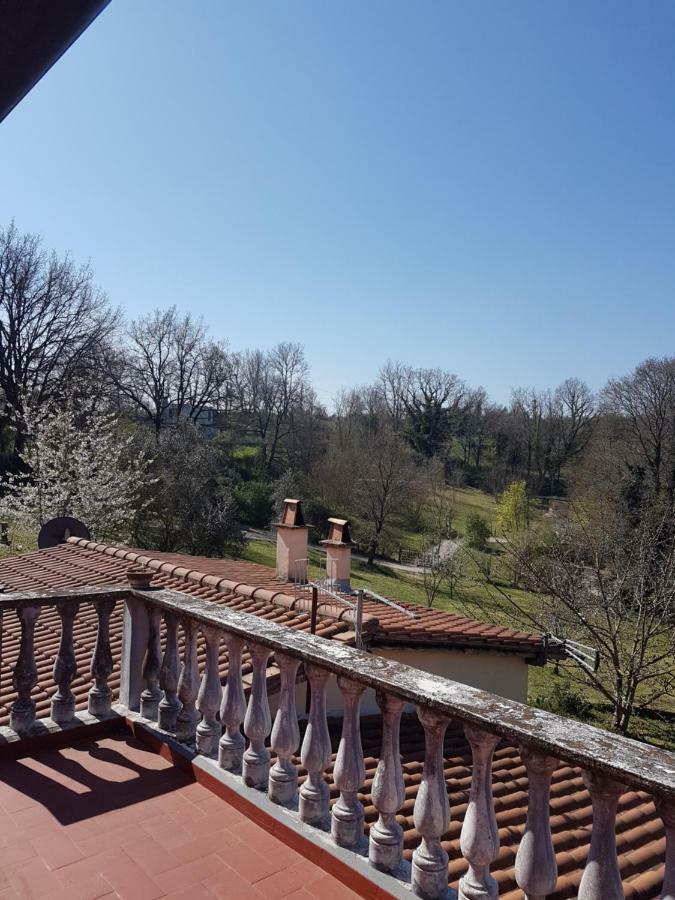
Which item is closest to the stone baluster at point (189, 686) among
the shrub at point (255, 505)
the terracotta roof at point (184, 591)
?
the terracotta roof at point (184, 591)

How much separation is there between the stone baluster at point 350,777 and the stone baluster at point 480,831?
474 mm

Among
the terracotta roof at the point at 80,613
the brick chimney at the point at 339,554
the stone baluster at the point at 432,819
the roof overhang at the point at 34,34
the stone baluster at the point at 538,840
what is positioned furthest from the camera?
the brick chimney at the point at 339,554

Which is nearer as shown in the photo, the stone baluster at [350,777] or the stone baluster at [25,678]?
the stone baluster at [350,777]

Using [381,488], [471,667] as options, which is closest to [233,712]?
[471,667]

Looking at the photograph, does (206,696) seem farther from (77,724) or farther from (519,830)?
(519,830)

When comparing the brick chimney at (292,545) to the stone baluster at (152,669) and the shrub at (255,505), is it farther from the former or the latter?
the shrub at (255,505)

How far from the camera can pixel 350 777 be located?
2197 millimetres

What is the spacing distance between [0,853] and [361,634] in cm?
490

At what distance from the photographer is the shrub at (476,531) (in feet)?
105

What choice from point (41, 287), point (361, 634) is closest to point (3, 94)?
point (361, 634)

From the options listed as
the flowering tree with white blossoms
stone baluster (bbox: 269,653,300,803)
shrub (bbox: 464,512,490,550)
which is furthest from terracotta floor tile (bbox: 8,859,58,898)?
shrub (bbox: 464,512,490,550)

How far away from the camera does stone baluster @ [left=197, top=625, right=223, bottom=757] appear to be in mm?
2879

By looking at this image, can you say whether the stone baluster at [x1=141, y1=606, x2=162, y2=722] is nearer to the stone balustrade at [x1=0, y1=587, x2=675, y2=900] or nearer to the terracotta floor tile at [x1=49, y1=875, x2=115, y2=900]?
the stone balustrade at [x1=0, y1=587, x2=675, y2=900]

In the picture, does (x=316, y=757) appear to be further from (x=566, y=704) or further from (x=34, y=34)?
(x=566, y=704)
